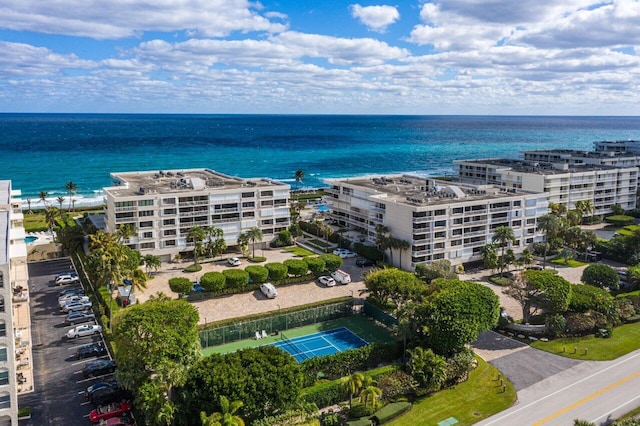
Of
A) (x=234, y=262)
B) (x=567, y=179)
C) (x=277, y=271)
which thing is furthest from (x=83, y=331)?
(x=567, y=179)

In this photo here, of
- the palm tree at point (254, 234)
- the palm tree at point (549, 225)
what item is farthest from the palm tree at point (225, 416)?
the palm tree at point (549, 225)

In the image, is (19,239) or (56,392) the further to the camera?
(19,239)

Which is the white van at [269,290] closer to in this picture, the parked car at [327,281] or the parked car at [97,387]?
the parked car at [327,281]

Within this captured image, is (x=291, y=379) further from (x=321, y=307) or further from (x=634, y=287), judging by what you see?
(x=634, y=287)

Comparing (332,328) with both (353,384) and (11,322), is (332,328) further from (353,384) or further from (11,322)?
(11,322)

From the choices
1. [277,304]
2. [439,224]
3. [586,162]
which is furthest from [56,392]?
[586,162]
